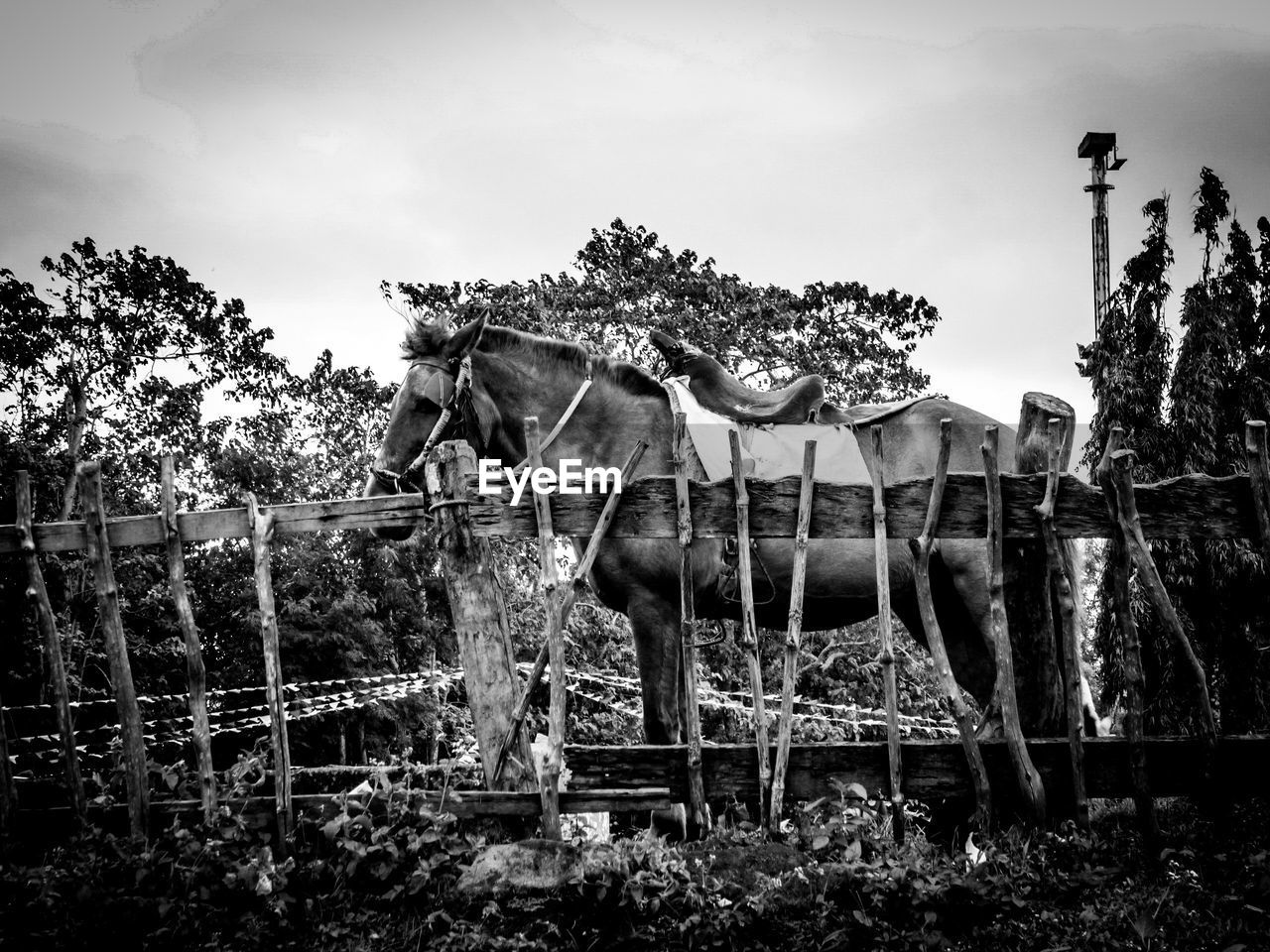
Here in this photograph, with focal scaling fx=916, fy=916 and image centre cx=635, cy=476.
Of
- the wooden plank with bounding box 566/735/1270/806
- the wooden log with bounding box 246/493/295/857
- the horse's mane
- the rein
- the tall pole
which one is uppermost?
the tall pole

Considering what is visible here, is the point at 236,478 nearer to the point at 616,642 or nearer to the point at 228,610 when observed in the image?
the point at 228,610

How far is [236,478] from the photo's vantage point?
39.1ft

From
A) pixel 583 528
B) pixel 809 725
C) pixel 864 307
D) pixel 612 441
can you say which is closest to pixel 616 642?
pixel 809 725

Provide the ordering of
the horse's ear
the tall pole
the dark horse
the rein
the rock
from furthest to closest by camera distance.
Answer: the tall pole
the horse's ear
the rein
the dark horse
the rock

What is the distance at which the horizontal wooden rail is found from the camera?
3828 millimetres

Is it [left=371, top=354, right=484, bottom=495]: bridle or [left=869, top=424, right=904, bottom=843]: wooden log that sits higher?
[left=371, top=354, right=484, bottom=495]: bridle

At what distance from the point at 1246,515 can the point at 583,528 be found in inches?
109

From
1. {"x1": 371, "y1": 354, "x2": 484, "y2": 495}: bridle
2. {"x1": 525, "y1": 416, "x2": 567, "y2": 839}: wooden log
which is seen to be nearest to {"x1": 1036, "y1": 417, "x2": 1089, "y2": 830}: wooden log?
{"x1": 525, "y1": 416, "x2": 567, "y2": 839}: wooden log

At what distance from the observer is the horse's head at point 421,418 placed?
4.99 meters

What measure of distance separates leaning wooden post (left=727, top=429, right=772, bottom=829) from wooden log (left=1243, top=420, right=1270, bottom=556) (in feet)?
6.81

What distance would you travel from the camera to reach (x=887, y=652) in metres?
3.78

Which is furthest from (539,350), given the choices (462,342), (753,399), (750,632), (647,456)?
(750,632)

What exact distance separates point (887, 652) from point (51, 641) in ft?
11.4

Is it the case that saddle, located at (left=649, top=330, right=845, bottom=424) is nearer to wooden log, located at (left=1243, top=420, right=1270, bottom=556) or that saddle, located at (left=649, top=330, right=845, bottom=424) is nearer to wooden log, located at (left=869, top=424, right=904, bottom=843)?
wooden log, located at (left=869, top=424, right=904, bottom=843)
